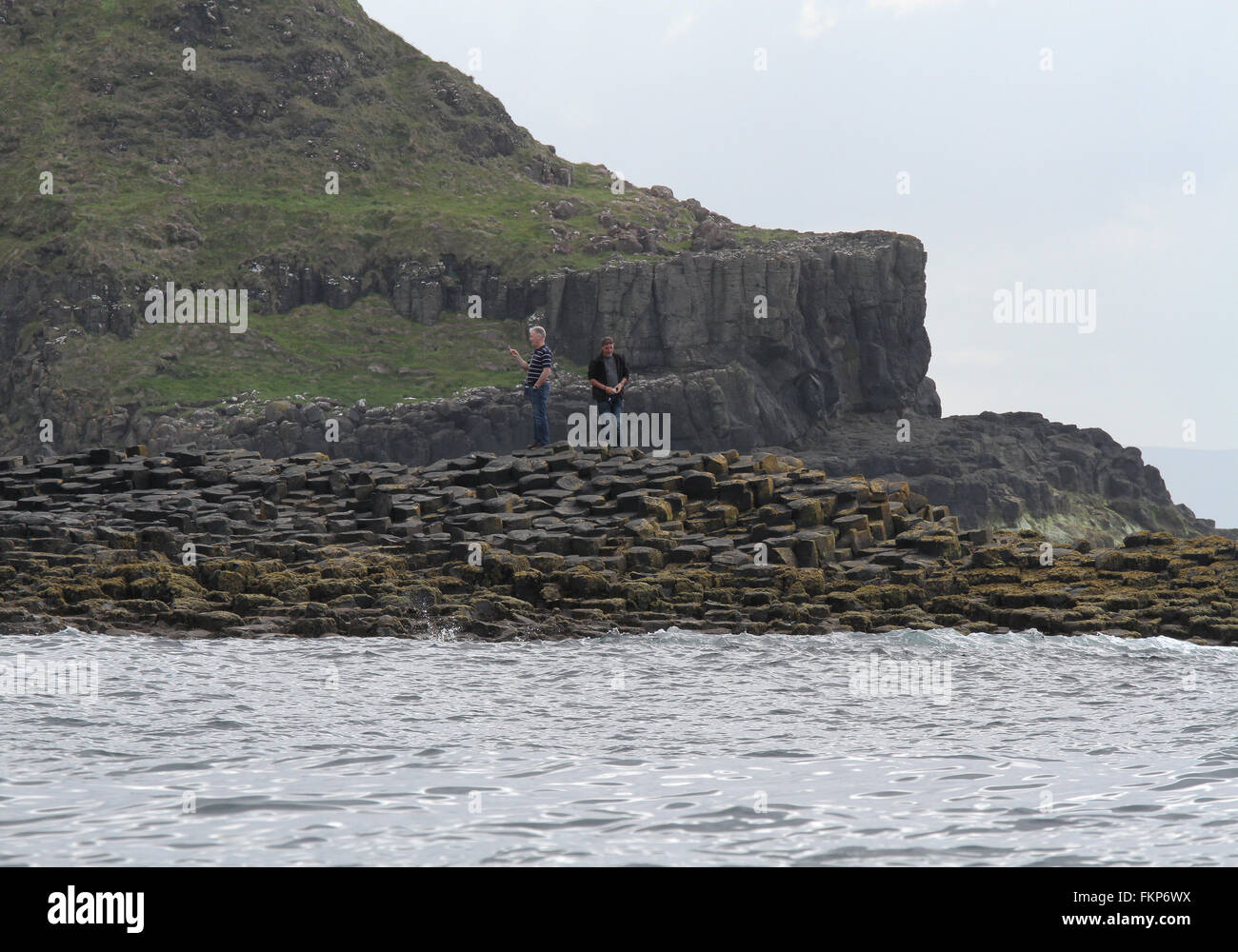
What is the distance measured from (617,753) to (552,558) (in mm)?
A: 11215

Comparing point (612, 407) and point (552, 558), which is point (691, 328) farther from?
point (552, 558)

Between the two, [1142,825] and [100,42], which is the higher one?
[100,42]

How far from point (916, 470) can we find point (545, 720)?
237 ft

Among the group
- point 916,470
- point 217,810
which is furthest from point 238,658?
point 916,470

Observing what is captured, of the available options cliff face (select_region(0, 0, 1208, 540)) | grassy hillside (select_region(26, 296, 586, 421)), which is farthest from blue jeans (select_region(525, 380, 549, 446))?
grassy hillside (select_region(26, 296, 586, 421))

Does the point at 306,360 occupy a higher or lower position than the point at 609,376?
higher

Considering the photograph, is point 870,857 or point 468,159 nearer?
point 870,857

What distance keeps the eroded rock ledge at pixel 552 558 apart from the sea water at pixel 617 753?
4.31 feet

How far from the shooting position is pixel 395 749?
1325 cm

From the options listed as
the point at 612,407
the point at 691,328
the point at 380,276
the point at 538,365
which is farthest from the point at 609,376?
the point at 380,276

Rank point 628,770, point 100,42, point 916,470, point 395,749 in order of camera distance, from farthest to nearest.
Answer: point 100,42 → point 916,470 → point 395,749 → point 628,770

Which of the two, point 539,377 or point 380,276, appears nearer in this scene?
point 539,377

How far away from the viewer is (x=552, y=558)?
24.2 meters
